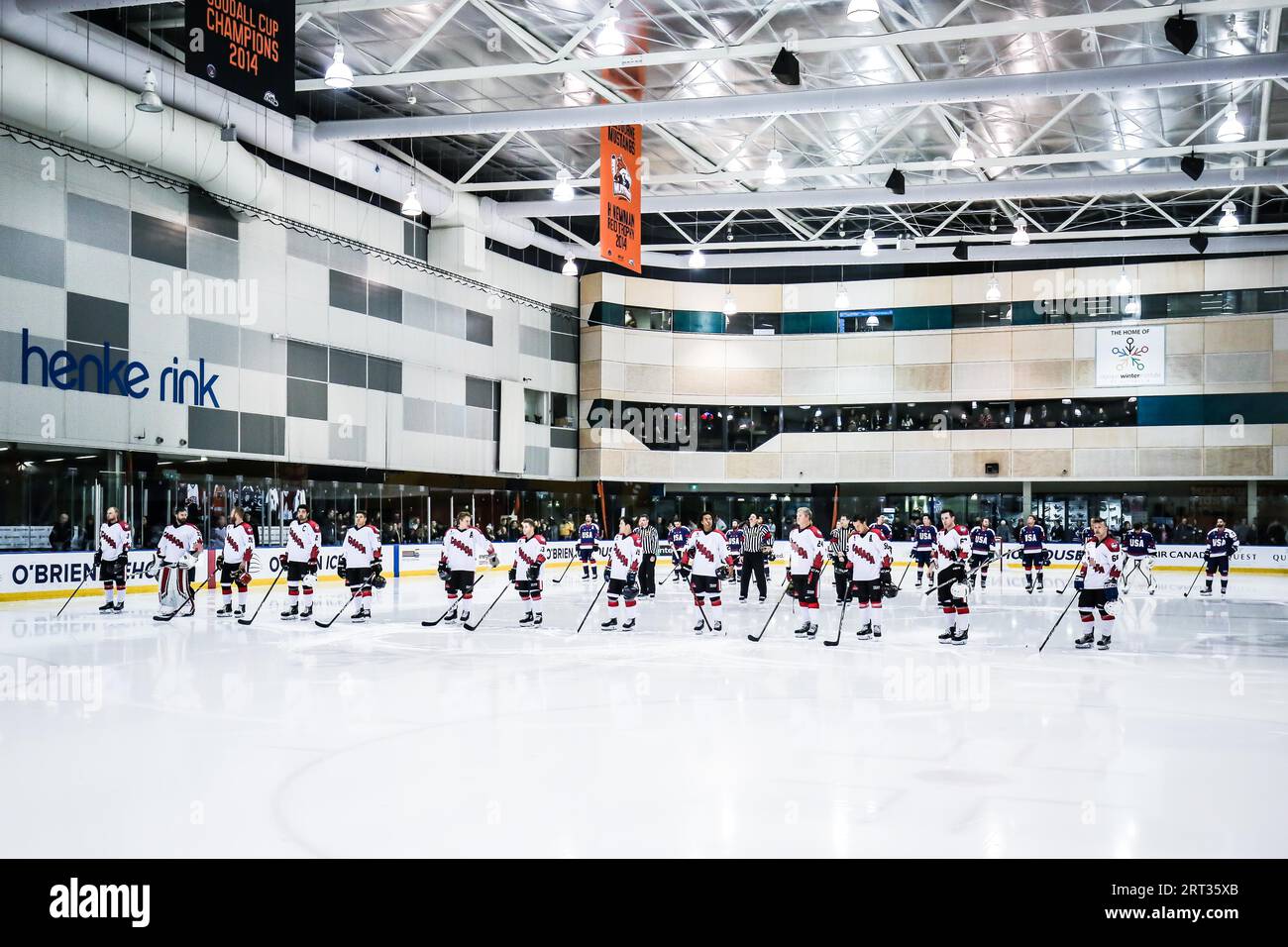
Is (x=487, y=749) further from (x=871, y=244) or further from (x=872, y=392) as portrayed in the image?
(x=872, y=392)

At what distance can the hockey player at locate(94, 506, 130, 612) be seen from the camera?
15.4 m

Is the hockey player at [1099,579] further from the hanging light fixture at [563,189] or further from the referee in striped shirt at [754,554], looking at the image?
the hanging light fixture at [563,189]

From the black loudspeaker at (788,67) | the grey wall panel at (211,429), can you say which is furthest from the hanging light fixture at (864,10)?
the grey wall panel at (211,429)

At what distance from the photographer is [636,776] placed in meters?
5.77

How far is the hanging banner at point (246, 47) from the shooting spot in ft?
29.8

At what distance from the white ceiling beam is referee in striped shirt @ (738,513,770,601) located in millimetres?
7416

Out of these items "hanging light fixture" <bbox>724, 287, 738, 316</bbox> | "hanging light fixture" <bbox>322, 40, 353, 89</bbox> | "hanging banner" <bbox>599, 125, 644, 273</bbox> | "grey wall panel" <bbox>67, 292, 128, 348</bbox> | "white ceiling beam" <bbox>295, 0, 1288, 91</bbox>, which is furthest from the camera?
"hanging light fixture" <bbox>724, 287, 738, 316</bbox>


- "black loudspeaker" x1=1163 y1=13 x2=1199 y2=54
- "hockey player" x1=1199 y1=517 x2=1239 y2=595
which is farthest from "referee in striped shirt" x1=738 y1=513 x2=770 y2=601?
"black loudspeaker" x1=1163 y1=13 x2=1199 y2=54

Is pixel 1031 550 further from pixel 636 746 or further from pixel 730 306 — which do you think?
pixel 636 746

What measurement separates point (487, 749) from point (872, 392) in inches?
1072

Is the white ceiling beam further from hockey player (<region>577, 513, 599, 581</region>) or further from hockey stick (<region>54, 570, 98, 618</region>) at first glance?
hockey stick (<region>54, 570, 98, 618</region>)

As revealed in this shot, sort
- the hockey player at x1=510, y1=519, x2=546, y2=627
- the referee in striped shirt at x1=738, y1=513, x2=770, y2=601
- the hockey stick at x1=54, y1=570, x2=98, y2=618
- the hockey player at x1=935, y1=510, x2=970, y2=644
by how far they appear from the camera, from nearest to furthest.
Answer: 1. the hockey player at x1=935, y1=510, x2=970, y2=644
2. the hockey player at x1=510, y1=519, x2=546, y2=627
3. the hockey stick at x1=54, y1=570, x2=98, y2=618
4. the referee in striped shirt at x1=738, y1=513, x2=770, y2=601

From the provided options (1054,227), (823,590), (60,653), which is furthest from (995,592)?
(60,653)

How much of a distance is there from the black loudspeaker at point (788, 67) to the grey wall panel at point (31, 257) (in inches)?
458
